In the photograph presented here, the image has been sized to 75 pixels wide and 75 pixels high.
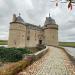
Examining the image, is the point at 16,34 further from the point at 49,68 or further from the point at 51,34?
the point at 49,68

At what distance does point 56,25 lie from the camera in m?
56.8

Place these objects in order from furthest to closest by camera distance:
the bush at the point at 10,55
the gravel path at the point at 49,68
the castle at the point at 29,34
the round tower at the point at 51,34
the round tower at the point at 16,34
Answer: the round tower at the point at 51,34 → the castle at the point at 29,34 → the round tower at the point at 16,34 → the bush at the point at 10,55 → the gravel path at the point at 49,68

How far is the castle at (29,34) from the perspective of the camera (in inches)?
1905

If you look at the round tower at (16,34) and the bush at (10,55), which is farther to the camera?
the round tower at (16,34)

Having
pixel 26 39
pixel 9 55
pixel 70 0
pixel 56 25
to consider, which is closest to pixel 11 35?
pixel 26 39

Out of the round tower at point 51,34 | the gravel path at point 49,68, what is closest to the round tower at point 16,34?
the round tower at point 51,34

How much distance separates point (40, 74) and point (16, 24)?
1675 inches

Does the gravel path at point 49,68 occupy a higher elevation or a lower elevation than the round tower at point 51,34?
lower

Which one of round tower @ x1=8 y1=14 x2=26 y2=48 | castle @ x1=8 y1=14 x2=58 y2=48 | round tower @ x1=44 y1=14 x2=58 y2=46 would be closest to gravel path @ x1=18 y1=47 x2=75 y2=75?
round tower @ x1=8 y1=14 x2=26 y2=48

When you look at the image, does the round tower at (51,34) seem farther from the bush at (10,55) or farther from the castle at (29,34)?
the bush at (10,55)

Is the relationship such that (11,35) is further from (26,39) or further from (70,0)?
(70,0)

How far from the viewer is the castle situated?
48.4m

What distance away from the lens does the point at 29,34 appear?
53969 mm

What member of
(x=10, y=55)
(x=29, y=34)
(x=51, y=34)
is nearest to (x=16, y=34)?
(x=29, y=34)
